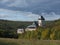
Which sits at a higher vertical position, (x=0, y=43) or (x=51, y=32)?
(x=0, y=43)

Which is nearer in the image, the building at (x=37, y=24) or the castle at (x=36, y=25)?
the castle at (x=36, y=25)

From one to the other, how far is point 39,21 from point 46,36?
70.4 m

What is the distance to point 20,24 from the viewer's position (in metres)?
116

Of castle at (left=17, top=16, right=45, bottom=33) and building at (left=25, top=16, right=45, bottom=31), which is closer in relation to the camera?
castle at (left=17, top=16, right=45, bottom=33)

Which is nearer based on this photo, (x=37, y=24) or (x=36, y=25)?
(x=36, y=25)

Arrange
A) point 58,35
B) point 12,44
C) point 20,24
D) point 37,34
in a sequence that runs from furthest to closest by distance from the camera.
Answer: point 20,24
point 37,34
point 58,35
point 12,44

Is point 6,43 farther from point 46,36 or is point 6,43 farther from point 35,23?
point 35,23

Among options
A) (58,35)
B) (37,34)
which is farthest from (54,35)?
(37,34)

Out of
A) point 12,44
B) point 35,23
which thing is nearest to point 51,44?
point 12,44

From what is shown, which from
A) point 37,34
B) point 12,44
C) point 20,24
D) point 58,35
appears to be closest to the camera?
point 12,44

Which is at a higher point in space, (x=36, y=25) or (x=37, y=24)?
(x=37, y=24)

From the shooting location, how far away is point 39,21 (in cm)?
11656

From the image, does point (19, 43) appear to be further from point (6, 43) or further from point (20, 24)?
point (20, 24)

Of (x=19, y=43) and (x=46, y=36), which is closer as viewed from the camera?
(x=19, y=43)
